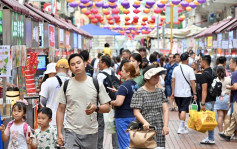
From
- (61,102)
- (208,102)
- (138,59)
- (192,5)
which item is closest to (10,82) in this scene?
(138,59)

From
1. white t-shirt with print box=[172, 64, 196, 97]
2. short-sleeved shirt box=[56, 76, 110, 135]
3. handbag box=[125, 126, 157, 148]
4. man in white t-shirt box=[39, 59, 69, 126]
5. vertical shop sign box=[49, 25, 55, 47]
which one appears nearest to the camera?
short-sleeved shirt box=[56, 76, 110, 135]

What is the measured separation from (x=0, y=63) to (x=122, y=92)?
190cm

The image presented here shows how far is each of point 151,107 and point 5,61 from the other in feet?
8.12

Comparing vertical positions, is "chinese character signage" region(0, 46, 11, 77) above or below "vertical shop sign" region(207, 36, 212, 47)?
below

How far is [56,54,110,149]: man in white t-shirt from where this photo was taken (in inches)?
257

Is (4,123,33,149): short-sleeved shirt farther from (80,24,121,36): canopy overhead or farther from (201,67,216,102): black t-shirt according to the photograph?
(80,24,121,36): canopy overhead

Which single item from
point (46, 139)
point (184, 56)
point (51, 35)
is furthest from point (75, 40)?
point (46, 139)

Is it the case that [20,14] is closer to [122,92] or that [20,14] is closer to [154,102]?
[122,92]

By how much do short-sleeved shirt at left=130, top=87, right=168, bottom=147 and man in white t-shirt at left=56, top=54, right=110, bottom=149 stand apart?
72 cm

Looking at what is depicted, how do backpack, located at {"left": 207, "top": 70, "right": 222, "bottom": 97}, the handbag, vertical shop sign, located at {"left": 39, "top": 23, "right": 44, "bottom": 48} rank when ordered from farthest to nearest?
1. vertical shop sign, located at {"left": 39, "top": 23, "right": 44, "bottom": 48}
2. backpack, located at {"left": 207, "top": 70, "right": 222, "bottom": 97}
3. the handbag

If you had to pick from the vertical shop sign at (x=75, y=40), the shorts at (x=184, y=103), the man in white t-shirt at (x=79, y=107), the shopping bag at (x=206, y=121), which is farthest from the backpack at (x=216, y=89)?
the vertical shop sign at (x=75, y=40)

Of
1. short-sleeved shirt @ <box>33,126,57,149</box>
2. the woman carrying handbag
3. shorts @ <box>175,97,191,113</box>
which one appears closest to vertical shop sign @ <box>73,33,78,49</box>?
shorts @ <box>175,97,191,113</box>

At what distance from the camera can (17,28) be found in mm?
9961

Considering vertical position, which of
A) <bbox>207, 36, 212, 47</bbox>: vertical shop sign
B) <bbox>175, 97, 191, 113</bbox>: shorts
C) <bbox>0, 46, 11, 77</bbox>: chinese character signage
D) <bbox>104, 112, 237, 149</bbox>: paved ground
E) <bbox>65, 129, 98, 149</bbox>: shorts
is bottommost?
<bbox>104, 112, 237, 149</bbox>: paved ground
